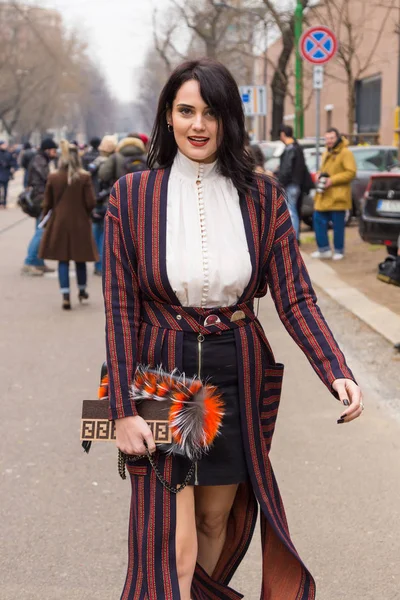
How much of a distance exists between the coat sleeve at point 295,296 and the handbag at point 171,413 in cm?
31

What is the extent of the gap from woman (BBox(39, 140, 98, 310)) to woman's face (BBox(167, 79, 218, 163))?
743cm

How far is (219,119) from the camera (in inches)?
108

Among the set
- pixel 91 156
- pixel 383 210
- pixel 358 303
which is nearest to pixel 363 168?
pixel 91 156

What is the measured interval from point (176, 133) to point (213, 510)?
1117 mm

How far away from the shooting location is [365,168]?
18.2 m

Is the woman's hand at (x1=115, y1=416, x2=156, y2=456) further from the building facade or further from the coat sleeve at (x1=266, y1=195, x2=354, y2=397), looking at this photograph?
the building facade

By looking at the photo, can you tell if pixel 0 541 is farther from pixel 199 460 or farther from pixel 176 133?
pixel 176 133

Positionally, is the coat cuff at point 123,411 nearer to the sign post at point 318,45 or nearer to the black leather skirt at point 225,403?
the black leather skirt at point 225,403

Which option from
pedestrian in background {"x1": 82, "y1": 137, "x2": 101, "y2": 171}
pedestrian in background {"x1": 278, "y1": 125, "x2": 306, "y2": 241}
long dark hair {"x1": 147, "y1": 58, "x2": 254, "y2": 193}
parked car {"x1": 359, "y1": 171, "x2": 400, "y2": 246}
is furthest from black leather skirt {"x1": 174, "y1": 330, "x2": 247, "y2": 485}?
pedestrian in background {"x1": 82, "y1": 137, "x2": 101, "y2": 171}

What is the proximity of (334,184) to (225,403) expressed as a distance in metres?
10.6

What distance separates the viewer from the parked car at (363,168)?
17.6 metres

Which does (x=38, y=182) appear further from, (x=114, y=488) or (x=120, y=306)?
(x=120, y=306)

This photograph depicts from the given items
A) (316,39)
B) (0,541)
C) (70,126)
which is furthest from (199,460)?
(70,126)

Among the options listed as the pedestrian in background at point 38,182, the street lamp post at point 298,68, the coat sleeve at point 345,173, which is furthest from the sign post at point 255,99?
the pedestrian in background at point 38,182
